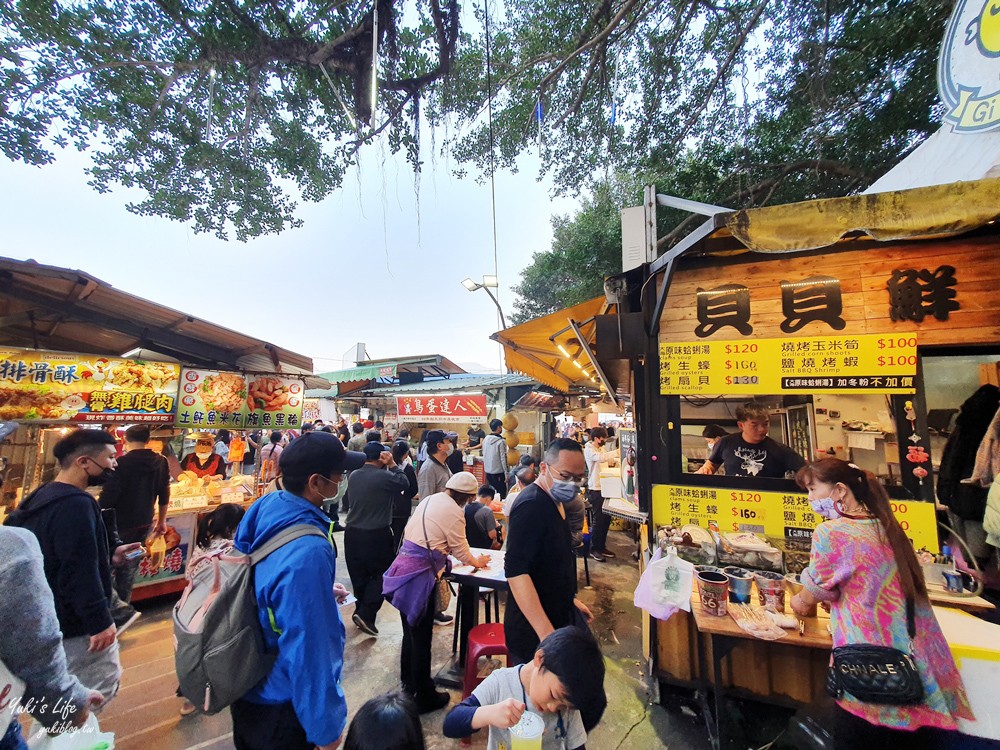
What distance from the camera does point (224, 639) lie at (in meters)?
1.40

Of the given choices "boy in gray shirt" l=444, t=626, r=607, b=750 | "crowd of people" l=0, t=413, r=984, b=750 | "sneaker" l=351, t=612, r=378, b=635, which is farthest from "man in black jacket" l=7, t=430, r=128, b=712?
"boy in gray shirt" l=444, t=626, r=607, b=750

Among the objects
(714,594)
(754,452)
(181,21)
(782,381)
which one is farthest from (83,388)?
(782,381)

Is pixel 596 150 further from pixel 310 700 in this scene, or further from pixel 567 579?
pixel 310 700

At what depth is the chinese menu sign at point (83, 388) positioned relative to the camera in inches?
160

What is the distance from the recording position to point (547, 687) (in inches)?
56.7

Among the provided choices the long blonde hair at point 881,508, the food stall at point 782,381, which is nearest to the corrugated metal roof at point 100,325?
the food stall at point 782,381

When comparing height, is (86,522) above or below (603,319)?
below

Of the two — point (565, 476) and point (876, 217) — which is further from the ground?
point (876, 217)

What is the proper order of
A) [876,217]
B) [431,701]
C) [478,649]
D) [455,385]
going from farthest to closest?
[455,385], [431,701], [478,649], [876,217]

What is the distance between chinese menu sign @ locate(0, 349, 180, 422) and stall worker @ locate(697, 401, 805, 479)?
6.52m

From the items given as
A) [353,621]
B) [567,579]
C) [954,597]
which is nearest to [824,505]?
[567,579]

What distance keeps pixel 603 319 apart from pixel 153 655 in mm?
5550

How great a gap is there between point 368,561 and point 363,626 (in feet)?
2.50

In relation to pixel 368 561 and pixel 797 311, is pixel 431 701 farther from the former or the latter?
pixel 797 311
